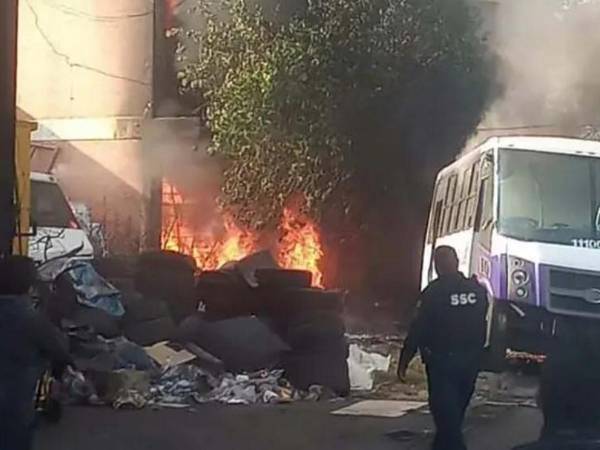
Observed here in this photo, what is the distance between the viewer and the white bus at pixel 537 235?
45.6ft

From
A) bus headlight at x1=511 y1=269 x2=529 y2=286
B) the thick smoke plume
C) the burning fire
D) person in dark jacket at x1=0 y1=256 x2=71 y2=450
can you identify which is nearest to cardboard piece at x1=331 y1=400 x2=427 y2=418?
bus headlight at x1=511 y1=269 x2=529 y2=286

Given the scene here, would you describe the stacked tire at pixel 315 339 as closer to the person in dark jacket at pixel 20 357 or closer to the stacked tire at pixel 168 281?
the stacked tire at pixel 168 281

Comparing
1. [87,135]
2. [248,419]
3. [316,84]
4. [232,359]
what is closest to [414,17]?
[316,84]

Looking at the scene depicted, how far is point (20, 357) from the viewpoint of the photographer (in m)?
6.95

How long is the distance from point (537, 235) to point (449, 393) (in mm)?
6131

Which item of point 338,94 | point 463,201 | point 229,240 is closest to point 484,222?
point 463,201

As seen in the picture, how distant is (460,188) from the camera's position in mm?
16953

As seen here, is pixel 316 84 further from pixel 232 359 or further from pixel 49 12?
pixel 232 359

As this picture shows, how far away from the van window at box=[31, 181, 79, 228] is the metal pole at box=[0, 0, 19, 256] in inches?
240

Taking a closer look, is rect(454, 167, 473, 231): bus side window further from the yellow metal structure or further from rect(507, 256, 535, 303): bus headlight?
the yellow metal structure

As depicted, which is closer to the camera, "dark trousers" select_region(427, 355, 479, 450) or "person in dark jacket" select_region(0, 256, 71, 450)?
"person in dark jacket" select_region(0, 256, 71, 450)

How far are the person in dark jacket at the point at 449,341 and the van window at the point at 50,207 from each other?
7740 millimetres

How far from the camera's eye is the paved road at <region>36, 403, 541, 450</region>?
10078 millimetres

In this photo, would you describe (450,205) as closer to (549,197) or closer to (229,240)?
(549,197)
